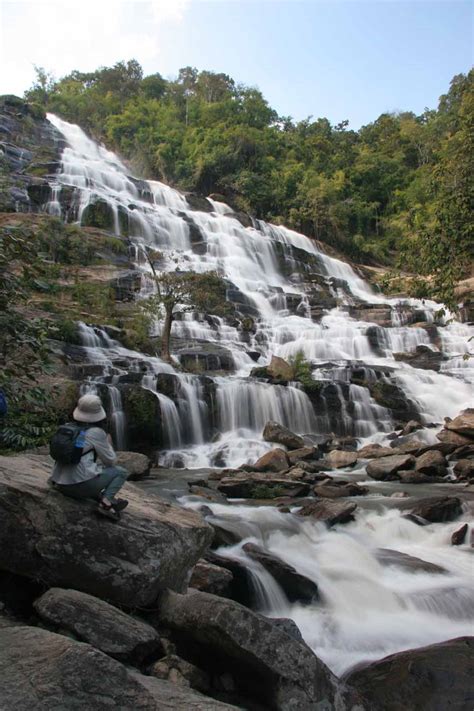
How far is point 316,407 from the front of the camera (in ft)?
57.5

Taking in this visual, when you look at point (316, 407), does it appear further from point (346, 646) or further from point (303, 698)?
point (303, 698)

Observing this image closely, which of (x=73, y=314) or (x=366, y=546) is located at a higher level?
(x=73, y=314)

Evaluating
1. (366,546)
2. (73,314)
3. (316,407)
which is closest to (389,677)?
(366,546)

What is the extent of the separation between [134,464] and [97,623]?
7.69 metres

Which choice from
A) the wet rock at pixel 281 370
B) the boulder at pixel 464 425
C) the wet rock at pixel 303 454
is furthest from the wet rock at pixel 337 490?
the wet rock at pixel 281 370

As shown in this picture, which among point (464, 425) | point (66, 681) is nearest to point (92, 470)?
point (66, 681)

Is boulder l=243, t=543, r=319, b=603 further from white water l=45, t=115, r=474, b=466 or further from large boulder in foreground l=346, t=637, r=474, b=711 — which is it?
white water l=45, t=115, r=474, b=466

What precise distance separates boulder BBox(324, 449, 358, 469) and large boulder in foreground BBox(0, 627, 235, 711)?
10343mm

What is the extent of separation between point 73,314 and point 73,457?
17821 mm

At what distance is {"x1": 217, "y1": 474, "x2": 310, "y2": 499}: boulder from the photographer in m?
9.91

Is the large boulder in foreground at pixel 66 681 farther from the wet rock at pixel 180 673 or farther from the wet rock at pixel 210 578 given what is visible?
the wet rock at pixel 210 578

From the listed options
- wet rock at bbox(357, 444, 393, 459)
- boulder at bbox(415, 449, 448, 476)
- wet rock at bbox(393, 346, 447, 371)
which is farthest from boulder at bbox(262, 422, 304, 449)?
wet rock at bbox(393, 346, 447, 371)

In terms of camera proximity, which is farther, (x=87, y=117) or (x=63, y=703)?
(x=87, y=117)

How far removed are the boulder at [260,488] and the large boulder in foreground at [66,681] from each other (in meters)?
6.83
